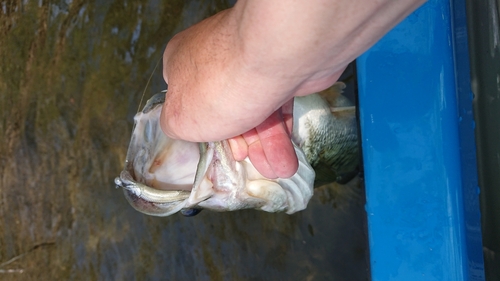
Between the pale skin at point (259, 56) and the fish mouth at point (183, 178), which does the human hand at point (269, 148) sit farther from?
the pale skin at point (259, 56)

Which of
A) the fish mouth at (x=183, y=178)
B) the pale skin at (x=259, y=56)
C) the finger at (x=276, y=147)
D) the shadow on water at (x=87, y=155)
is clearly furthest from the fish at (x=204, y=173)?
the shadow on water at (x=87, y=155)

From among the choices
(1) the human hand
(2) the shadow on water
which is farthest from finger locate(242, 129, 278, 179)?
(2) the shadow on water

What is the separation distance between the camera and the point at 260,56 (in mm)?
791

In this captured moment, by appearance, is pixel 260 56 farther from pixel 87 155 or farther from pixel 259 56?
pixel 87 155

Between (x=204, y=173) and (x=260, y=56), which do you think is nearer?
(x=260, y=56)

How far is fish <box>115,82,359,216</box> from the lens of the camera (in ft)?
4.38

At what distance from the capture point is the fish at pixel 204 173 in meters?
1.34

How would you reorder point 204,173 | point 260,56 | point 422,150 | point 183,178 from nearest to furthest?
point 260,56 < point 204,173 < point 183,178 < point 422,150

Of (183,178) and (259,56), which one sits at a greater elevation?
(259,56)

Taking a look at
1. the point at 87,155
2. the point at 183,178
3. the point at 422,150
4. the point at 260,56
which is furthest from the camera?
the point at 87,155

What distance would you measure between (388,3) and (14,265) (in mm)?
2643

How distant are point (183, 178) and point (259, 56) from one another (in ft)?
2.63

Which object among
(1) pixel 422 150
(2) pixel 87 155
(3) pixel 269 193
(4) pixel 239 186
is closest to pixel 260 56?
(4) pixel 239 186

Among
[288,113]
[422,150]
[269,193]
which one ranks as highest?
[288,113]
